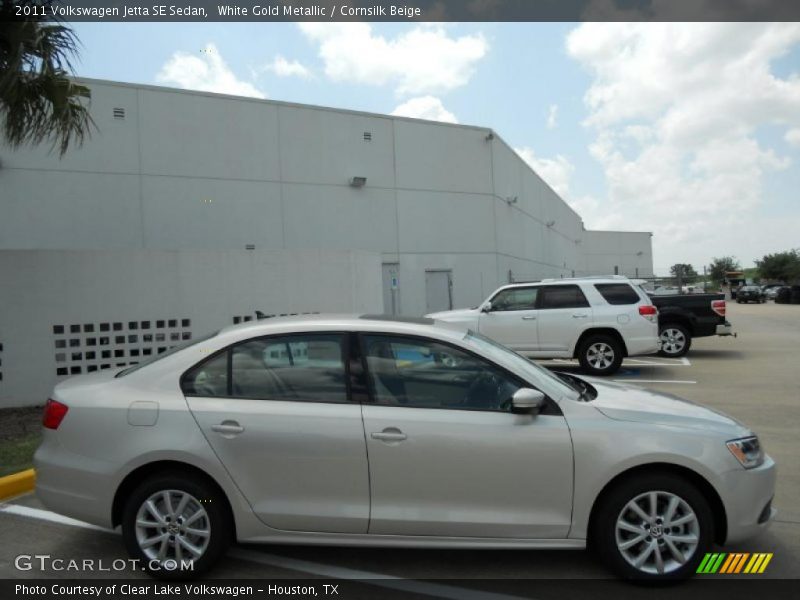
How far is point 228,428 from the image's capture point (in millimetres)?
3600

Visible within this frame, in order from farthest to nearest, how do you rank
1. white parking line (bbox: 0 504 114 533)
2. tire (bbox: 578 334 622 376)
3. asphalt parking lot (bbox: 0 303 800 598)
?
tire (bbox: 578 334 622 376), white parking line (bbox: 0 504 114 533), asphalt parking lot (bbox: 0 303 800 598)

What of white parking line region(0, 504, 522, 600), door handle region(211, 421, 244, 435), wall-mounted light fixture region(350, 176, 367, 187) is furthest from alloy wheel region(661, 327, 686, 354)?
door handle region(211, 421, 244, 435)

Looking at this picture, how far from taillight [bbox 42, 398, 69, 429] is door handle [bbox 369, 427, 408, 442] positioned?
6.39 ft

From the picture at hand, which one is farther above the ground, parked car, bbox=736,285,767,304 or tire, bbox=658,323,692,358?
parked car, bbox=736,285,767,304

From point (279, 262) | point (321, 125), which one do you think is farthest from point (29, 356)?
point (321, 125)

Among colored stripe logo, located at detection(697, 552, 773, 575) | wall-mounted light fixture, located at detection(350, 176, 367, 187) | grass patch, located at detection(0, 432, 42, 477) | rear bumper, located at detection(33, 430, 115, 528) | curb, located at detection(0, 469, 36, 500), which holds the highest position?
wall-mounted light fixture, located at detection(350, 176, 367, 187)

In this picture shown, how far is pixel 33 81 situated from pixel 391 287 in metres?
14.9

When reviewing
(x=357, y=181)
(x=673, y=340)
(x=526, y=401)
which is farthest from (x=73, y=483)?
(x=357, y=181)

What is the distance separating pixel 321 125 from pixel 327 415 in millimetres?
18474

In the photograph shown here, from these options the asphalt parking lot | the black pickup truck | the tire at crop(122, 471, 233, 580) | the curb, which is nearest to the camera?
the tire at crop(122, 471, 233, 580)

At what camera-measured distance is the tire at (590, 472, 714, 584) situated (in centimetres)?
347

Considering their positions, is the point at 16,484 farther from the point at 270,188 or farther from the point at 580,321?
the point at 270,188

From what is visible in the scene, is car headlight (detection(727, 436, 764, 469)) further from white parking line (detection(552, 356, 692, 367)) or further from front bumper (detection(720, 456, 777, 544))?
white parking line (detection(552, 356, 692, 367))

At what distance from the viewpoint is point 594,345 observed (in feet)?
37.5
